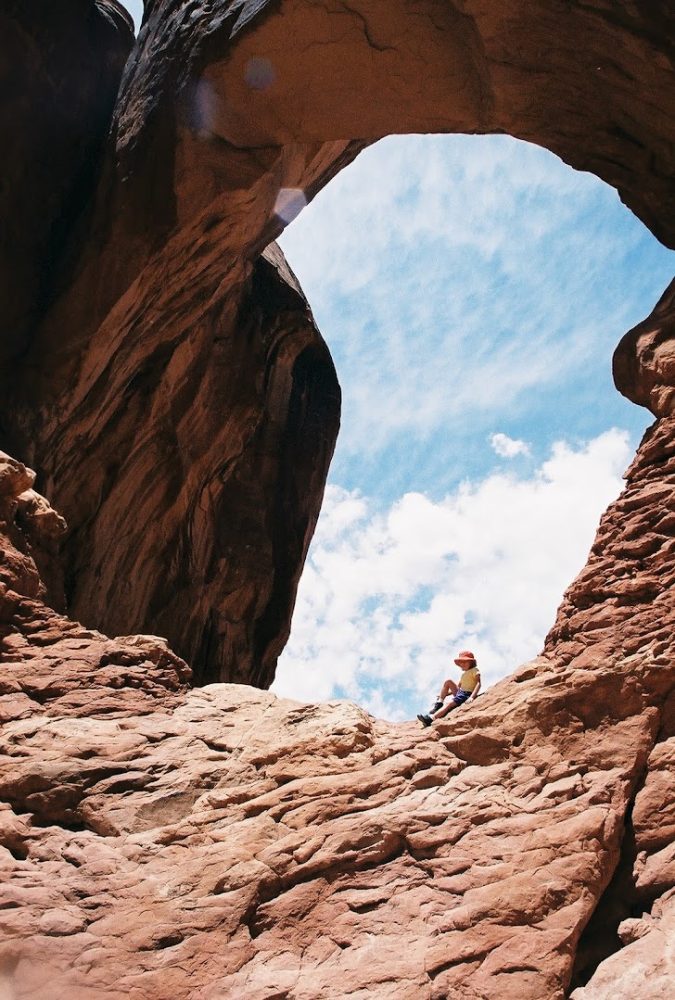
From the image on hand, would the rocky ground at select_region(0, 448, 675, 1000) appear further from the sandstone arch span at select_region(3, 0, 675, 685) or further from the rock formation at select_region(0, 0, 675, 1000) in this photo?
the sandstone arch span at select_region(3, 0, 675, 685)

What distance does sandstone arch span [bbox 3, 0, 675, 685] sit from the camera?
1188 cm

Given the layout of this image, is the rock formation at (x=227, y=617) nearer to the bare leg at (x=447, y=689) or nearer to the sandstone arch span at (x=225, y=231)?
the sandstone arch span at (x=225, y=231)

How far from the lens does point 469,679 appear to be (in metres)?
9.53

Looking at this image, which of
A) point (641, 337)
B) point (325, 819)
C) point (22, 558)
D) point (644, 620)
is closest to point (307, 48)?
point (641, 337)

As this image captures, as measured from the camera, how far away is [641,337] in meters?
9.91

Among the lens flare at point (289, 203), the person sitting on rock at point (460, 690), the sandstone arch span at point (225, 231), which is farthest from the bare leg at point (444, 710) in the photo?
the lens flare at point (289, 203)

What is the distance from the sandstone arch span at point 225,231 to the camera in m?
11.9

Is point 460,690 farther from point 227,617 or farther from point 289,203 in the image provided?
point 227,617

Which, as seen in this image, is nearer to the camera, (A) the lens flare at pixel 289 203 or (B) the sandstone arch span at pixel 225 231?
(B) the sandstone arch span at pixel 225 231

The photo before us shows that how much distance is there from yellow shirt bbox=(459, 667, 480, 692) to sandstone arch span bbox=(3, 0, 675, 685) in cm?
606

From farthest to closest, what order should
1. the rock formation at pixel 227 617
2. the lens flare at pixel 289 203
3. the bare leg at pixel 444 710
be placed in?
1. the lens flare at pixel 289 203
2. the bare leg at pixel 444 710
3. the rock formation at pixel 227 617

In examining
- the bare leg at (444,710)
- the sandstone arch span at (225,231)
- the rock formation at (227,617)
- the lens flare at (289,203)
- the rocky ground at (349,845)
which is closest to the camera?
the rocky ground at (349,845)

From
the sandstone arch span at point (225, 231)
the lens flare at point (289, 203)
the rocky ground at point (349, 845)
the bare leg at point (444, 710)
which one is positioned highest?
the lens flare at point (289, 203)

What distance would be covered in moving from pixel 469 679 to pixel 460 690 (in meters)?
0.17
